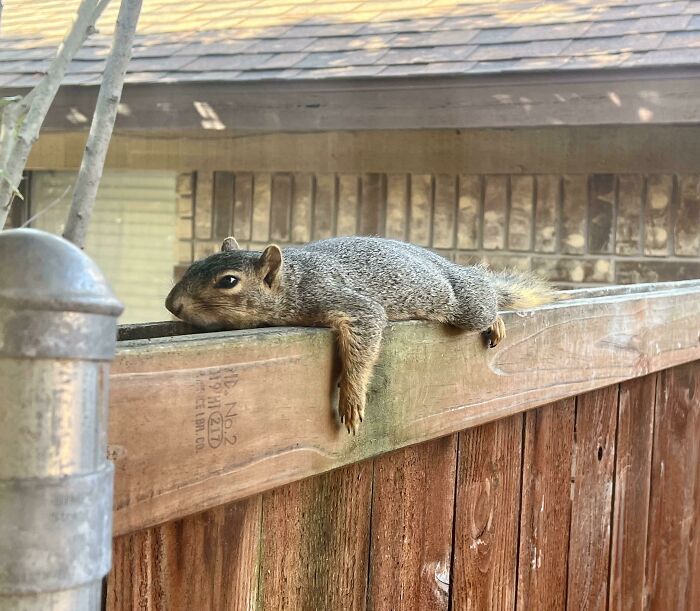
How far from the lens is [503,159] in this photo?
538cm

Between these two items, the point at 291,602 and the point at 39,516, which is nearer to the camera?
the point at 39,516

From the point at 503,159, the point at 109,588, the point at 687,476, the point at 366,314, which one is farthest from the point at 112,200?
the point at 109,588

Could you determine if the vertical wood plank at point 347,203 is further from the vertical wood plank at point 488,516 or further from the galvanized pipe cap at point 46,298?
the galvanized pipe cap at point 46,298

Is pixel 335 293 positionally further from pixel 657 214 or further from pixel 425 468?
pixel 657 214

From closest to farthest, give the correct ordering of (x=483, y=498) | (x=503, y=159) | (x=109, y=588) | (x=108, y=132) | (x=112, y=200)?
(x=109, y=588) < (x=483, y=498) < (x=108, y=132) < (x=503, y=159) < (x=112, y=200)

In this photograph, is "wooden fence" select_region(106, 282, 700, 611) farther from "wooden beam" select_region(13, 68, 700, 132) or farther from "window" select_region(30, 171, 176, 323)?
"window" select_region(30, 171, 176, 323)

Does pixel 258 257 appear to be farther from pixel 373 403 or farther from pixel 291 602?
pixel 291 602

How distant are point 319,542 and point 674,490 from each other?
173 centimetres

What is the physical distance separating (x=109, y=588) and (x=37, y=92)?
2.34 m

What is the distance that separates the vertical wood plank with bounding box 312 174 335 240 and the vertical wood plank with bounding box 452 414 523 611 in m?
3.85

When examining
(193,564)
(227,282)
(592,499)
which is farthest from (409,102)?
(193,564)

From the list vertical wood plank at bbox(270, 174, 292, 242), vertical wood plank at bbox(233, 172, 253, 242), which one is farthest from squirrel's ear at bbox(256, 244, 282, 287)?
vertical wood plank at bbox(233, 172, 253, 242)

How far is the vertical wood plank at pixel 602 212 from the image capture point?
5.20 metres

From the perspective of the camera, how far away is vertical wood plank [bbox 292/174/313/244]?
5.86 m
